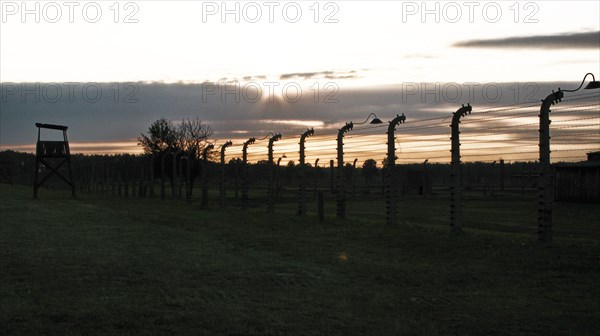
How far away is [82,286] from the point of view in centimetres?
1006

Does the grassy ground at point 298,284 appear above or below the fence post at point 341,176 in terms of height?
below

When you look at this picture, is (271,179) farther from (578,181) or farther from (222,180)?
(578,181)

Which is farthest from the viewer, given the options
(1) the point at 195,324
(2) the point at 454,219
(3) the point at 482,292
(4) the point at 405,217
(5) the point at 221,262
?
(4) the point at 405,217

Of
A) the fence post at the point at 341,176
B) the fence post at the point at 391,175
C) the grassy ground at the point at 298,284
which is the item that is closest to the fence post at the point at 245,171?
the fence post at the point at 341,176

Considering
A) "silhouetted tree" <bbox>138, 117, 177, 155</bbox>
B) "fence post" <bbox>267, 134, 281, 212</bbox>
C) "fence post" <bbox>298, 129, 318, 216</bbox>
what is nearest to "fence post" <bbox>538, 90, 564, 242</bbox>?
"fence post" <bbox>298, 129, 318, 216</bbox>

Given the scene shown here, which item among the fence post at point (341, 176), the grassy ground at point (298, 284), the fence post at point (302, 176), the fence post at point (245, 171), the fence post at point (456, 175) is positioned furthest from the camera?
the fence post at point (245, 171)

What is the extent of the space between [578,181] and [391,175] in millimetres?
21841

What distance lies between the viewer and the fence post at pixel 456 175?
17.0 m

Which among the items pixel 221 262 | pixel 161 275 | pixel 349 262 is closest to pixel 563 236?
pixel 349 262

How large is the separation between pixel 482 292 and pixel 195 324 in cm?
397

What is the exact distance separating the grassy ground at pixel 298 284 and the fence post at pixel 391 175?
62.1 inches

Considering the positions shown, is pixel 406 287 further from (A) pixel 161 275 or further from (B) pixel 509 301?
(A) pixel 161 275

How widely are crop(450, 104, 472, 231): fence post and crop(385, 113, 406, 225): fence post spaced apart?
113 inches

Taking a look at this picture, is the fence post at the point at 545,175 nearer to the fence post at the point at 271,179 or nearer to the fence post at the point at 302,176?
the fence post at the point at 302,176
